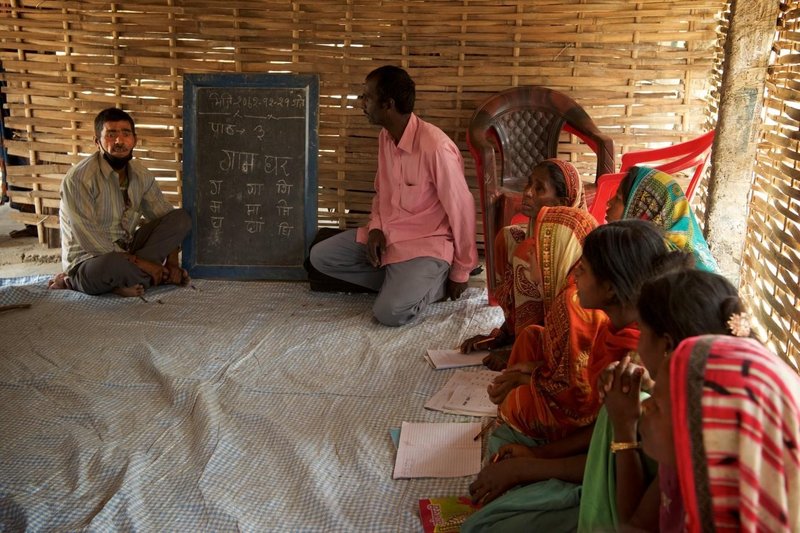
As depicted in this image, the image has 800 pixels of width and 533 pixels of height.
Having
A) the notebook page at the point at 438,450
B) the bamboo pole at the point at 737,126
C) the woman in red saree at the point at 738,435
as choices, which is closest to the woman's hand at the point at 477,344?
the notebook page at the point at 438,450

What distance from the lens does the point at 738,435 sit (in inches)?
44.9

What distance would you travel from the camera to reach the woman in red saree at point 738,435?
1130mm

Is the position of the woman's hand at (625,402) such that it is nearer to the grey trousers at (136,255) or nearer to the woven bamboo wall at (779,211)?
the woven bamboo wall at (779,211)

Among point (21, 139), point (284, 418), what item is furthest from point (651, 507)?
point (21, 139)

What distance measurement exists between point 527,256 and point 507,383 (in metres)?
0.70

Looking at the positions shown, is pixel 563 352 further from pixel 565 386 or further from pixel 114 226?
pixel 114 226

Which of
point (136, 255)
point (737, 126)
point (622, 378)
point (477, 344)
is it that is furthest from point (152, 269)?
point (622, 378)

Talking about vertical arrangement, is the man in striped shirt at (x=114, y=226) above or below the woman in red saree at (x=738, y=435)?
below

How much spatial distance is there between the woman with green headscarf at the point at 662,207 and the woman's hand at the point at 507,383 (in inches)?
30.0

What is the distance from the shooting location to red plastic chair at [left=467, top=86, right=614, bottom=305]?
458cm

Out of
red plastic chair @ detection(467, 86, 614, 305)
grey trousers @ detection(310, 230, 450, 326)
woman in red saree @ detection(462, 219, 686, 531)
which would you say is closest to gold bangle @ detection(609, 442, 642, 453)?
woman in red saree @ detection(462, 219, 686, 531)

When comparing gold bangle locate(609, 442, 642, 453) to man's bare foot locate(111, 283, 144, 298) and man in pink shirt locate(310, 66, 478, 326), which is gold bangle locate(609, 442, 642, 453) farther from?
man's bare foot locate(111, 283, 144, 298)

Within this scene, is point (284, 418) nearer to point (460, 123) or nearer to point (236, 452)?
point (236, 452)

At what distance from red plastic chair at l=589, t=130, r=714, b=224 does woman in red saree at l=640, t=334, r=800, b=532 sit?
2697 millimetres
